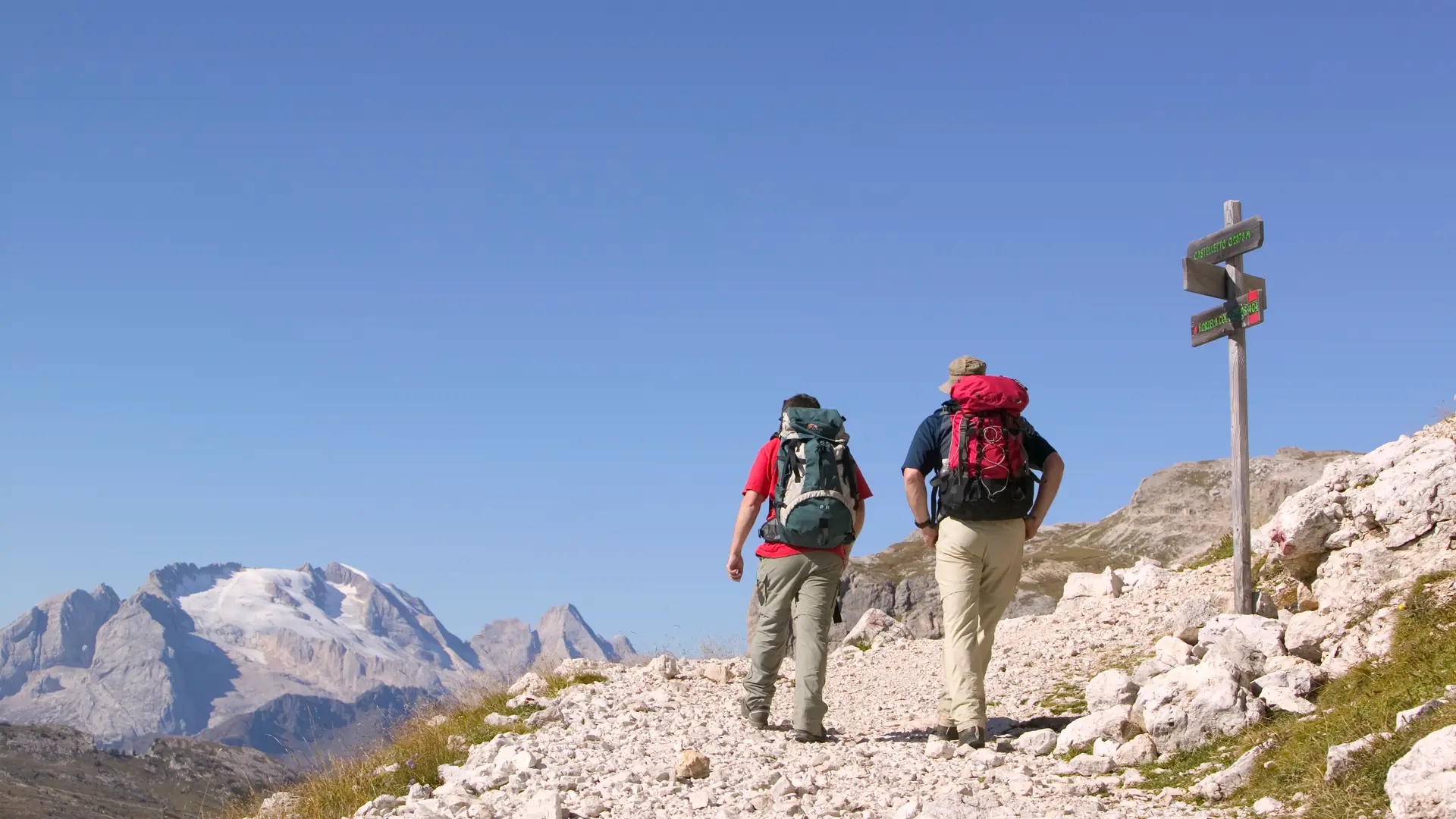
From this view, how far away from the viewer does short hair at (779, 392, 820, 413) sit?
10.1m

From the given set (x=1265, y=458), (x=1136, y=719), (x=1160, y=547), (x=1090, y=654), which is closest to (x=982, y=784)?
(x=1136, y=719)

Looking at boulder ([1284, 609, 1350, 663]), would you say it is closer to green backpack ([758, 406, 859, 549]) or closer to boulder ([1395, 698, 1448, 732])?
boulder ([1395, 698, 1448, 732])

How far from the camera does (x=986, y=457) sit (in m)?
9.06

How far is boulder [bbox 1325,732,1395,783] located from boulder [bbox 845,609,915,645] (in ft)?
34.8

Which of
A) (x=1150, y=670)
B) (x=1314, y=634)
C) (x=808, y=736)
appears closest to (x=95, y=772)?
(x=808, y=736)

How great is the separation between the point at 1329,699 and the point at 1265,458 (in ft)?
89.9

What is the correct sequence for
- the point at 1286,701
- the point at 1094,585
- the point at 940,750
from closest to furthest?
the point at 1286,701
the point at 940,750
the point at 1094,585

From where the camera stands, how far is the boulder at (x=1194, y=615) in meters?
11.6

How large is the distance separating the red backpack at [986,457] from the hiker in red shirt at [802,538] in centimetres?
91

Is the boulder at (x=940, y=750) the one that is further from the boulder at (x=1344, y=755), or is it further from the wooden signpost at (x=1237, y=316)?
the wooden signpost at (x=1237, y=316)

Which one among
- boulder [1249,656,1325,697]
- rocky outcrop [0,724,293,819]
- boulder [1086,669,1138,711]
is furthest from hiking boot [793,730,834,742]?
rocky outcrop [0,724,293,819]

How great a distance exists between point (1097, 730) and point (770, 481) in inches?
128

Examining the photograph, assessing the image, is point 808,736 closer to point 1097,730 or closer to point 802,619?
point 802,619

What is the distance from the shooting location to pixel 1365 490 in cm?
1116
